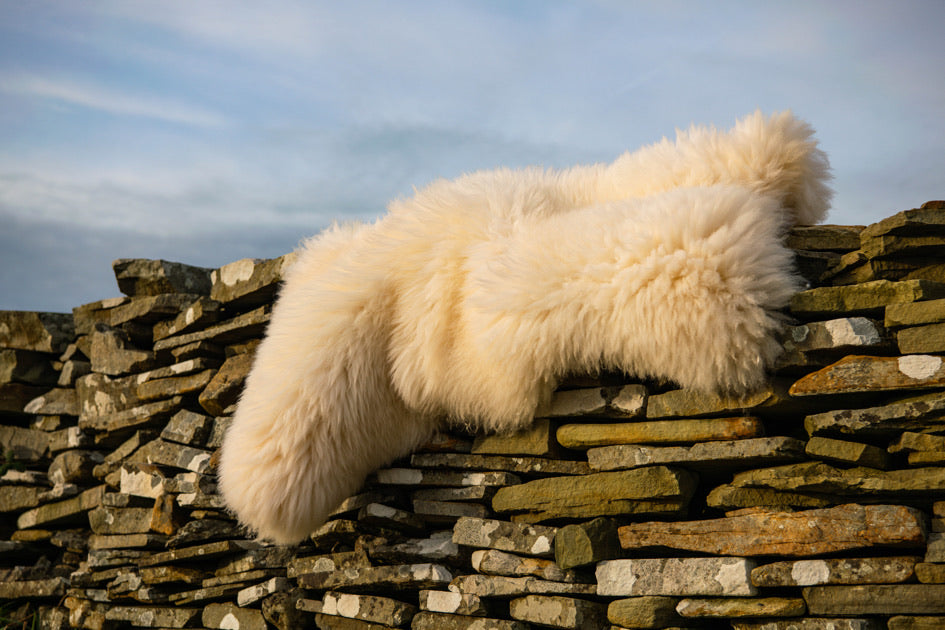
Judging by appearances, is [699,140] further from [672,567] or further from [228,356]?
[228,356]

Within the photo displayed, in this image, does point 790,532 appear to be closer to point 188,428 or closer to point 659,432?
point 659,432

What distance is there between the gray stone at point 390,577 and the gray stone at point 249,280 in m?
1.12

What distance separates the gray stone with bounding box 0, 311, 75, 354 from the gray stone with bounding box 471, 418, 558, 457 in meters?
2.89

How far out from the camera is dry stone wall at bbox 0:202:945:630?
63.8 inches

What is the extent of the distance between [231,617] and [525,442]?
1368 millimetres

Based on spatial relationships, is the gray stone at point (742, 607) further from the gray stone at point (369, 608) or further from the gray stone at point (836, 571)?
the gray stone at point (369, 608)

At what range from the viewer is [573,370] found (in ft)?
6.35

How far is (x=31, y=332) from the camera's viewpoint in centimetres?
409

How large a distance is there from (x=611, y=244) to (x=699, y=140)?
51 cm

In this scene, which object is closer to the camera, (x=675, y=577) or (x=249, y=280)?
(x=675, y=577)

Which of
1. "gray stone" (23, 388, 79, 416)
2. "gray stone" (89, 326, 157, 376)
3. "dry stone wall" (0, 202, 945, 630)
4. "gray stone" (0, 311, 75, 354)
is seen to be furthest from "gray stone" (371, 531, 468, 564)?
"gray stone" (0, 311, 75, 354)

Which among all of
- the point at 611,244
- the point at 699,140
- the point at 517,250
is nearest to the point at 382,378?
the point at 517,250

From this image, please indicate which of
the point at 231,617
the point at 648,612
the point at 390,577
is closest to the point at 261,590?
the point at 231,617

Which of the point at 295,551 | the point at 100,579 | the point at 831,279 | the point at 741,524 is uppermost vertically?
the point at 831,279
